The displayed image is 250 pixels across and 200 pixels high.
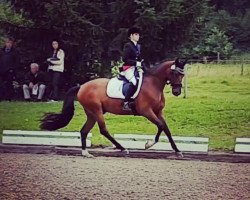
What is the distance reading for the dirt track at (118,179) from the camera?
11.4 feet

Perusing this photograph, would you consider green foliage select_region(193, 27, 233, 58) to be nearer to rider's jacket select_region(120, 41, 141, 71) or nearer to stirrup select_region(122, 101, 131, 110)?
rider's jacket select_region(120, 41, 141, 71)

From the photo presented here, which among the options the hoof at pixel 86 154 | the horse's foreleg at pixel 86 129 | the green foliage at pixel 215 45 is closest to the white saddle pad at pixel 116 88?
the horse's foreleg at pixel 86 129

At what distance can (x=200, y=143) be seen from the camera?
4.07 metres

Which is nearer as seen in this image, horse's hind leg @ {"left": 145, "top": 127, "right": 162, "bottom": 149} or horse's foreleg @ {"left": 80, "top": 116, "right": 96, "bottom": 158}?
horse's hind leg @ {"left": 145, "top": 127, "right": 162, "bottom": 149}

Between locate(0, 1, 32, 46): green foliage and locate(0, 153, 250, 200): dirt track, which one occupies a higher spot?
locate(0, 1, 32, 46): green foliage

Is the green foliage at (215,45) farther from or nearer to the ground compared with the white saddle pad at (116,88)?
farther from the ground

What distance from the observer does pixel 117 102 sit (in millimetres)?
4434

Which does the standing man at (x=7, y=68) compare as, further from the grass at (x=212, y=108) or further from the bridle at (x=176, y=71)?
the bridle at (x=176, y=71)

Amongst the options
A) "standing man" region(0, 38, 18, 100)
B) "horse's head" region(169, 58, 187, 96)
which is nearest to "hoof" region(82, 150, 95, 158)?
"standing man" region(0, 38, 18, 100)

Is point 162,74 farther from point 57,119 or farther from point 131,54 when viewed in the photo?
point 57,119

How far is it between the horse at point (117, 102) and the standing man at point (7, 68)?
37cm

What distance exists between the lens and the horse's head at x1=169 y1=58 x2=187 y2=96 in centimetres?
408

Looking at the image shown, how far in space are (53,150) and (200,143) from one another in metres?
1.19

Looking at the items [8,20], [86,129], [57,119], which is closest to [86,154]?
[86,129]
